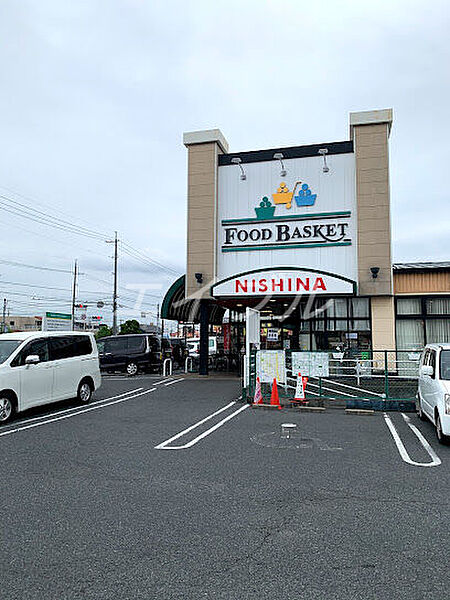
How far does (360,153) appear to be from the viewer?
19.7 metres

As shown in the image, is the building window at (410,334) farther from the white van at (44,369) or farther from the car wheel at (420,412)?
the white van at (44,369)

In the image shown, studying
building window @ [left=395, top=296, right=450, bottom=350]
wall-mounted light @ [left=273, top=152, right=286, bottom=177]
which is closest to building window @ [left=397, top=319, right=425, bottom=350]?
building window @ [left=395, top=296, right=450, bottom=350]

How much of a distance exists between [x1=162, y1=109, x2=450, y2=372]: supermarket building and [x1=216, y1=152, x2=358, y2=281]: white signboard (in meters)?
0.04

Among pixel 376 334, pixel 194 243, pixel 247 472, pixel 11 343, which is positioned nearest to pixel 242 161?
pixel 194 243

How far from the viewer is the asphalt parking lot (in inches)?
138

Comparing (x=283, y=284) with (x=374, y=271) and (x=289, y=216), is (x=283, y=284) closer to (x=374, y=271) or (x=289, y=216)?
(x=374, y=271)

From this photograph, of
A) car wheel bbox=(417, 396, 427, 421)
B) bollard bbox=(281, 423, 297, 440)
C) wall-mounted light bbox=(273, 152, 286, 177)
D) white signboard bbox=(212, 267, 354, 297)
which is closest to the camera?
bollard bbox=(281, 423, 297, 440)

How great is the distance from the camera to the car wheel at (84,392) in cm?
1261

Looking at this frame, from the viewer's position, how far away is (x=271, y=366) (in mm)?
13289

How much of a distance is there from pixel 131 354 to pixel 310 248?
8.84 m

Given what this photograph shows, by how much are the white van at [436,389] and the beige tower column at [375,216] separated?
26.9 feet

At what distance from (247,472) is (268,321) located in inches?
656

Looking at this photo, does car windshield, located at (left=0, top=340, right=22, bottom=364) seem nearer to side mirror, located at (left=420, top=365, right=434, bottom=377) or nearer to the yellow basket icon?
side mirror, located at (left=420, top=365, right=434, bottom=377)

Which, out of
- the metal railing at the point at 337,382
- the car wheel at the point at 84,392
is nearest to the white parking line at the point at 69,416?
the car wheel at the point at 84,392
